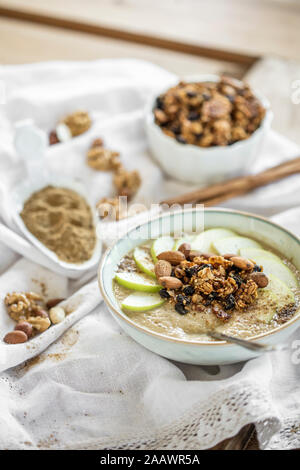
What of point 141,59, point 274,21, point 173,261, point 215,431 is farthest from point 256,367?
point 274,21

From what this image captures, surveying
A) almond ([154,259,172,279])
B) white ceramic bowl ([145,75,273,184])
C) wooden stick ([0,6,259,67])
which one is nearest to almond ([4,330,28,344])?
almond ([154,259,172,279])

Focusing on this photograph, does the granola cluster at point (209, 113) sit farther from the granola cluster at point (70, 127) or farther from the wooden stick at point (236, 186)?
the granola cluster at point (70, 127)

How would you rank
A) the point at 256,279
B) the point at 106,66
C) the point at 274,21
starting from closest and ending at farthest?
the point at 256,279, the point at 106,66, the point at 274,21

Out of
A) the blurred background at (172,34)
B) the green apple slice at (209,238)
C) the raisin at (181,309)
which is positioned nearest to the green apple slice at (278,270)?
the green apple slice at (209,238)

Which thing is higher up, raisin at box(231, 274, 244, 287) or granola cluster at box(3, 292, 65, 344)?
raisin at box(231, 274, 244, 287)

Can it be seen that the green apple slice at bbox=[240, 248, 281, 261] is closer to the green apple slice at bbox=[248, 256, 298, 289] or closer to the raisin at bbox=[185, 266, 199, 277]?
the green apple slice at bbox=[248, 256, 298, 289]

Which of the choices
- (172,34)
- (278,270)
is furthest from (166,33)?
(278,270)
